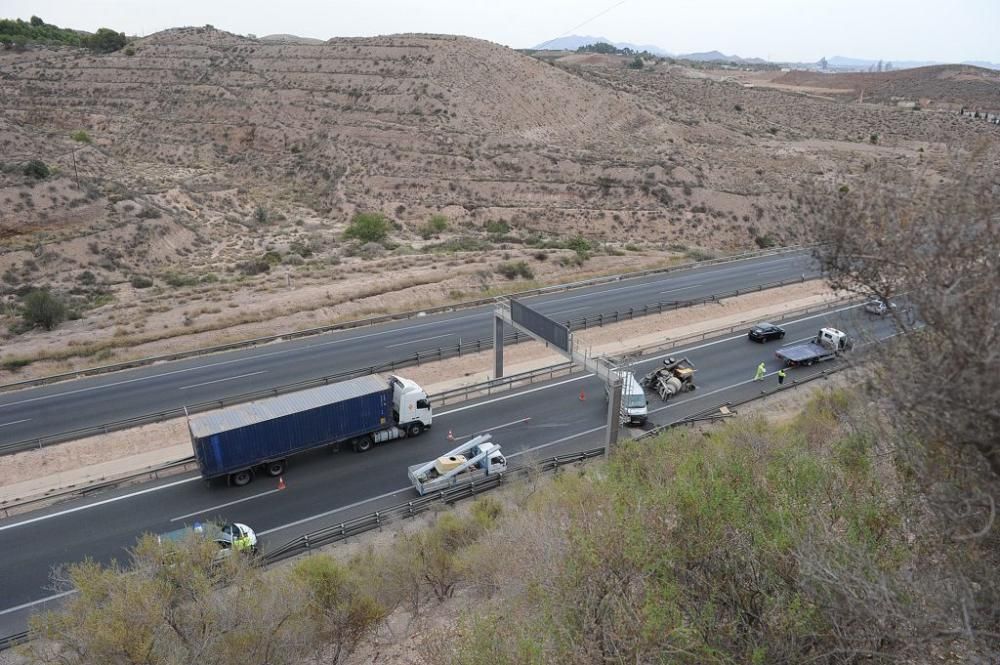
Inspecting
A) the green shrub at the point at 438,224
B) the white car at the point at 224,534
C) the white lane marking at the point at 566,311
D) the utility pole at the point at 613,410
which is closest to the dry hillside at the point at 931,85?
the green shrub at the point at 438,224

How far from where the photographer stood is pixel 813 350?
33.2m

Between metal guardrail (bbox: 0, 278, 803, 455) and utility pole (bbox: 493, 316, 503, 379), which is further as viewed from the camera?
utility pole (bbox: 493, 316, 503, 379)

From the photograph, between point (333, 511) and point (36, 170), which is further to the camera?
point (36, 170)

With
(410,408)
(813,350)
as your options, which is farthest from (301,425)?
(813,350)

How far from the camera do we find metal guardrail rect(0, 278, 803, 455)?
2548cm

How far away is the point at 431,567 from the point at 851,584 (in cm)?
1019

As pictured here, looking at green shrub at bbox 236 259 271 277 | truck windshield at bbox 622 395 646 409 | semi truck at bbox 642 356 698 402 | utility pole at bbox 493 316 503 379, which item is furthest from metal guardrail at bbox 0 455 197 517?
green shrub at bbox 236 259 271 277

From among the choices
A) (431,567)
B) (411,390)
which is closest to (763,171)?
(411,390)

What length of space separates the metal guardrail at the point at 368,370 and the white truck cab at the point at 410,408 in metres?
6.01

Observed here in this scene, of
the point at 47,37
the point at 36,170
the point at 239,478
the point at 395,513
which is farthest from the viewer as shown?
the point at 47,37

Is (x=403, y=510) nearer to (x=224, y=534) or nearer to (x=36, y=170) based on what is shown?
(x=224, y=534)

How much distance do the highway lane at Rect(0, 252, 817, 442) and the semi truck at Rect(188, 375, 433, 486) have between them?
7.72m

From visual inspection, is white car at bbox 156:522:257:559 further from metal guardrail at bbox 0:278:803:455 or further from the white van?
the white van

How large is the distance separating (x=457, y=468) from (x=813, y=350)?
21575mm
